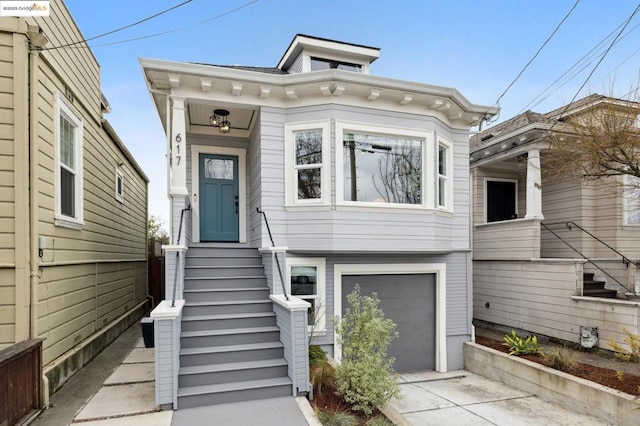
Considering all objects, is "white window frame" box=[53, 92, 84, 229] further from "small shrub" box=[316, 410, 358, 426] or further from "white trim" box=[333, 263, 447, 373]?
"white trim" box=[333, 263, 447, 373]

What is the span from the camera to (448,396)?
5.62 meters

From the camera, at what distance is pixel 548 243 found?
Result: 9406 millimetres

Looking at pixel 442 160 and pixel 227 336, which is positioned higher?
pixel 442 160


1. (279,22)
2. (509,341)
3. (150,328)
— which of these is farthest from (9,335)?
(279,22)

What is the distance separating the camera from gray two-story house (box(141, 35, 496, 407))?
18.6ft

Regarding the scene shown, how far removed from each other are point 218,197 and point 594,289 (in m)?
7.96

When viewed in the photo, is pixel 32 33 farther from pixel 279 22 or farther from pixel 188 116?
pixel 279 22

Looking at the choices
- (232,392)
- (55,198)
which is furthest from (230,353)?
(55,198)

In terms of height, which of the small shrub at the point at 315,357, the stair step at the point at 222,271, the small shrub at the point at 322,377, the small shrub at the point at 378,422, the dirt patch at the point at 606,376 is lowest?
the dirt patch at the point at 606,376

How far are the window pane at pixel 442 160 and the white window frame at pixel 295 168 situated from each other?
2.36m

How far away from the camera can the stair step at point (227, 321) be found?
482 centimetres

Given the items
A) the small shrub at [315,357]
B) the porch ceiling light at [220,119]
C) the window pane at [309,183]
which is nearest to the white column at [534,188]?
the window pane at [309,183]

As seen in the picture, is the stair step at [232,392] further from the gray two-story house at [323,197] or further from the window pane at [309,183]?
the window pane at [309,183]

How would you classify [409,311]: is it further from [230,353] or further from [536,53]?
[536,53]
